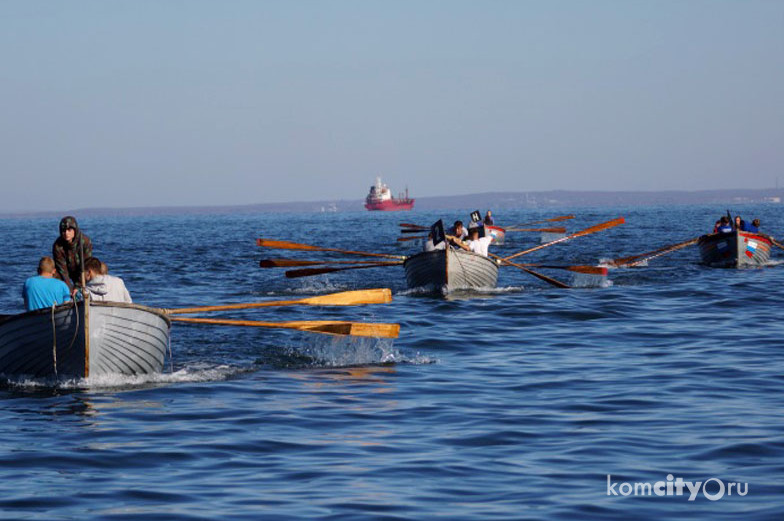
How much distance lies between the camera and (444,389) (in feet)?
43.9

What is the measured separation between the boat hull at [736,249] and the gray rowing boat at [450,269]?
956 cm

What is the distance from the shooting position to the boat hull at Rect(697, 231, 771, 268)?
3212cm

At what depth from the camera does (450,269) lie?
82.7 ft

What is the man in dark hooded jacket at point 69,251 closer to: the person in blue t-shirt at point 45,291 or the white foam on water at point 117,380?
the person in blue t-shirt at point 45,291

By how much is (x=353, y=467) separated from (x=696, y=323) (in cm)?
1196

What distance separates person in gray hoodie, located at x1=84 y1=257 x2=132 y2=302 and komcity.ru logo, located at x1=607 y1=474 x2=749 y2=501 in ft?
24.6

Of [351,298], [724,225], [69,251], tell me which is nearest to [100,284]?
[69,251]

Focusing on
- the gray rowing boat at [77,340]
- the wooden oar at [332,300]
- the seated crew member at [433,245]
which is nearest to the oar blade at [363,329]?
the wooden oar at [332,300]

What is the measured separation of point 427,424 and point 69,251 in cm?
642

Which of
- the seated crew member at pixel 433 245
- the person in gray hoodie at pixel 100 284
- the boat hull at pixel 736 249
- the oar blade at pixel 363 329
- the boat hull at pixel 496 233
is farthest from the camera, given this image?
the boat hull at pixel 496 233

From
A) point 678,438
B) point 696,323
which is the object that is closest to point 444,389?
point 678,438

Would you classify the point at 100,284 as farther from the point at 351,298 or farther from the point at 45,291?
the point at 351,298

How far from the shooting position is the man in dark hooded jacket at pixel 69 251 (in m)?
14.5

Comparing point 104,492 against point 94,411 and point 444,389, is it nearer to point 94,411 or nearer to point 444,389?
point 94,411
